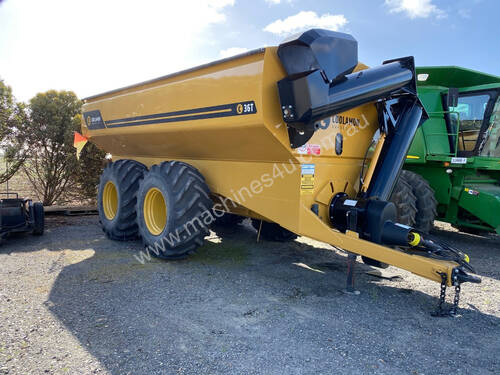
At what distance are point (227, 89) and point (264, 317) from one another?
2156 mm

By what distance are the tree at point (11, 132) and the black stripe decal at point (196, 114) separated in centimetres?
400

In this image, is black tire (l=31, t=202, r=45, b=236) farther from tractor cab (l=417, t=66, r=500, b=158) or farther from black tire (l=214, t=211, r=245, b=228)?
tractor cab (l=417, t=66, r=500, b=158)

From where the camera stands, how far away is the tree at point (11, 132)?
791cm

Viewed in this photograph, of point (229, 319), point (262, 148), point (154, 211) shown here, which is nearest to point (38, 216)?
point (154, 211)

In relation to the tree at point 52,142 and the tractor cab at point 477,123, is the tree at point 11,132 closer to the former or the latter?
the tree at point 52,142

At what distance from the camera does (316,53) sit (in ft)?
10.6

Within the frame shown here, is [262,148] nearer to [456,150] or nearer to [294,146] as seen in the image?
[294,146]

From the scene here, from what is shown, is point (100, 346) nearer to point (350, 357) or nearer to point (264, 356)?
point (264, 356)

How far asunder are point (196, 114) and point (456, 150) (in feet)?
14.3

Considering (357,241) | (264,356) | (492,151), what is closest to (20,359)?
(264,356)

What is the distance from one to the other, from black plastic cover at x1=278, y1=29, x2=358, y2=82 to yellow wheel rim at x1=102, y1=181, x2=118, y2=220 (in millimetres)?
3892

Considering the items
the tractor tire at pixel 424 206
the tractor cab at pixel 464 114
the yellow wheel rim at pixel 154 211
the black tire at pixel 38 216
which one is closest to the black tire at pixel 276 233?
the yellow wheel rim at pixel 154 211

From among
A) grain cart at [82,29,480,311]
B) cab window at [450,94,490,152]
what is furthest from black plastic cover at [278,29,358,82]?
cab window at [450,94,490,152]

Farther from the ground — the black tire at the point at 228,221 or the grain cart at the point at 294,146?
the grain cart at the point at 294,146
